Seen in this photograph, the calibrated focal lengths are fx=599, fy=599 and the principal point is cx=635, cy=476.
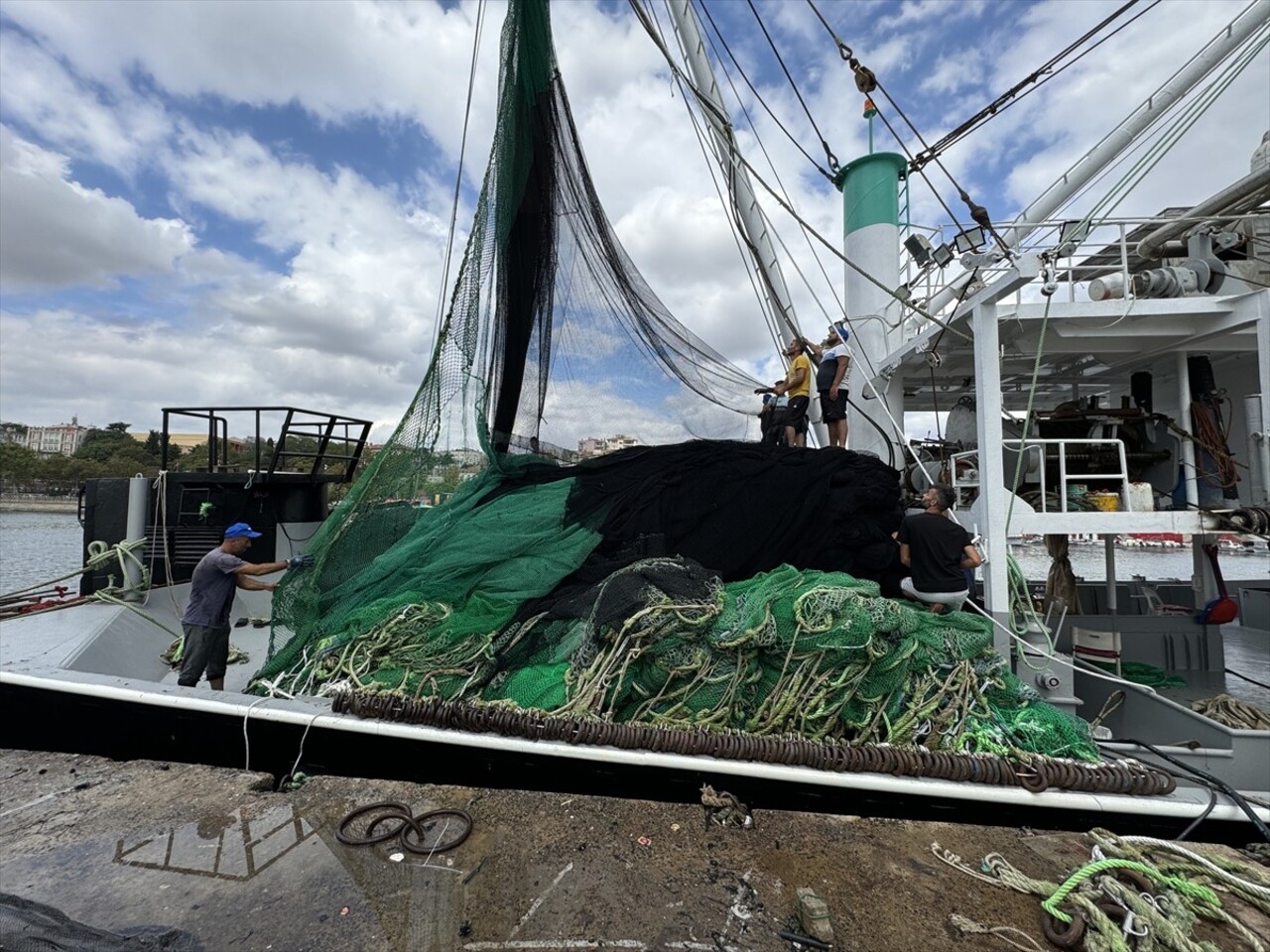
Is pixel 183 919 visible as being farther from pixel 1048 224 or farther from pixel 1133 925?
pixel 1048 224

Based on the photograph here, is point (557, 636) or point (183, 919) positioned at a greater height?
point (557, 636)

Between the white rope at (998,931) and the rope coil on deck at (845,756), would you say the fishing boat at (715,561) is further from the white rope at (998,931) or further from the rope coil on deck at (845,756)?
the white rope at (998,931)

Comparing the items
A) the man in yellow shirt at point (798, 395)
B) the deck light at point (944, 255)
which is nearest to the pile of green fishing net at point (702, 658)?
the man in yellow shirt at point (798, 395)

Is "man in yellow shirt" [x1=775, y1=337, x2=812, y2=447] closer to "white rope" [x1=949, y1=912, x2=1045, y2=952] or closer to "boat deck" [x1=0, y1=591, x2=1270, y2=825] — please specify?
"boat deck" [x1=0, y1=591, x2=1270, y2=825]

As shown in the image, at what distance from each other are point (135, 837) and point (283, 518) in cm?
417

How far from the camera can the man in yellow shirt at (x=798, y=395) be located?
5668 millimetres

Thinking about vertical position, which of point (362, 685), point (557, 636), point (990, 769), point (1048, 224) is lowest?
point (990, 769)

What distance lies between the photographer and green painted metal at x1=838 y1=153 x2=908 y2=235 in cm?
708

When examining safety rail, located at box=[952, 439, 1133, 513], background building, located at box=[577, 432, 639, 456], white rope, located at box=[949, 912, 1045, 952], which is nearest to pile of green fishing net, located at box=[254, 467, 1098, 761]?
white rope, located at box=[949, 912, 1045, 952]

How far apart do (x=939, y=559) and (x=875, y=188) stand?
533cm

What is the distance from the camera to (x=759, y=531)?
13.5ft

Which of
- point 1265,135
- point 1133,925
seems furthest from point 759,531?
point 1265,135

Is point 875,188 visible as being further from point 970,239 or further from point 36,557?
point 36,557

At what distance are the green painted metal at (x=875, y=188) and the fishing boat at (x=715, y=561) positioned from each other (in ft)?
2.56
